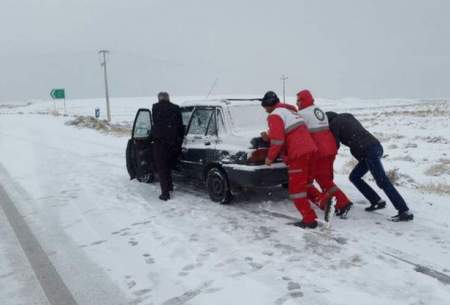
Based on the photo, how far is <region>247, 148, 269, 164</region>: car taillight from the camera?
22.1 ft

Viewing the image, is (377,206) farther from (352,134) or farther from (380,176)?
(352,134)

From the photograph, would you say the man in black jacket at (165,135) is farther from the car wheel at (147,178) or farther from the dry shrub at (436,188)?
the dry shrub at (436,188)

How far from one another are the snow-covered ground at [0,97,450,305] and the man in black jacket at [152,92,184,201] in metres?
0.43

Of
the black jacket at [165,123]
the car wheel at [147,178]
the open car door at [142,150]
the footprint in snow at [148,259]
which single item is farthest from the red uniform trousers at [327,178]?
the car wheel at [147,178]

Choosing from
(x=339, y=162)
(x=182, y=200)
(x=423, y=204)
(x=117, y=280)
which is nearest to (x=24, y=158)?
(x=182, y=200)

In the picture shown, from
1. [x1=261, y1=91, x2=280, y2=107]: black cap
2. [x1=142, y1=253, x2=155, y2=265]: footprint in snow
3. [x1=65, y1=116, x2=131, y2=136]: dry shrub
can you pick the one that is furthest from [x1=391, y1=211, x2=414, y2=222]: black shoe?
[x1=65, y1=116, x2=131, y2=136]: dry shrub

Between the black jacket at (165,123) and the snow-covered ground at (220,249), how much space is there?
109 centimetres

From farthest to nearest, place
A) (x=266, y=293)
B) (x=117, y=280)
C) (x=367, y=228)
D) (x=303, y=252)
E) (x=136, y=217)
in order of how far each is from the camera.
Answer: (x=136, y=217) → (x=367, y=228) → (x=303, y=252) → (x=117, y=280) → (x=266, y=293)

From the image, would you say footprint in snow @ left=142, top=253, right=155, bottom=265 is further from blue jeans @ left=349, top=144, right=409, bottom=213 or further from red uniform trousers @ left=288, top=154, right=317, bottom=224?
blue jeans @ left=349, top=144, right=409, bottom=213

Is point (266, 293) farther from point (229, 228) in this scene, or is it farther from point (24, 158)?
point (24, 158)

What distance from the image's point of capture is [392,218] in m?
6.18

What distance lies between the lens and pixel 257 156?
6.76 m

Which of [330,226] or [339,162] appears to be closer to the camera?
[330,226]

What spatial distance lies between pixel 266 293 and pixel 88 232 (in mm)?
3112
